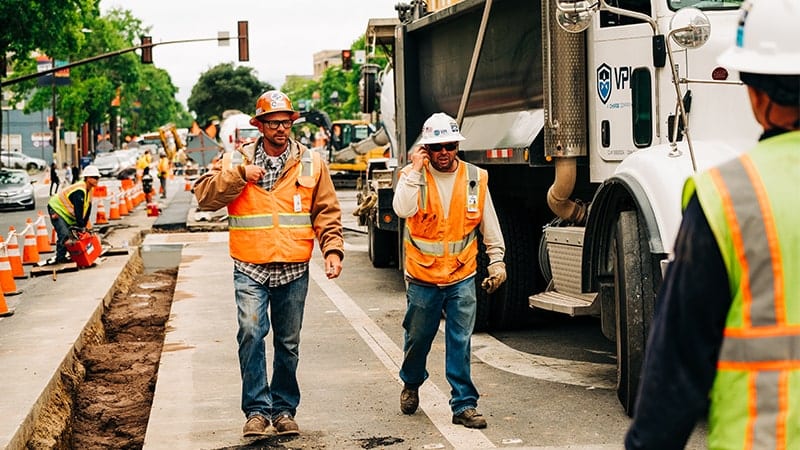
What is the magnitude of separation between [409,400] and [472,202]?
128 cm

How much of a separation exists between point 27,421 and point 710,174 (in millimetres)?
6435

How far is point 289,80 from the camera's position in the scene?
185 metres

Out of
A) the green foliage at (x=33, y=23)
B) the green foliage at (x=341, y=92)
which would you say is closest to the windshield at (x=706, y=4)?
the green foliage at (x=33, y=23)

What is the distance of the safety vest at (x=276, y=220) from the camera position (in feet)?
23.4

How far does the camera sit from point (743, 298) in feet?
7.97

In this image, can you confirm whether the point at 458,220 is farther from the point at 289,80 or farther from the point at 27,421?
the point at 289,80

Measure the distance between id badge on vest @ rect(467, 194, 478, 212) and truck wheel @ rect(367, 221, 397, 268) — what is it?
30.9 feet

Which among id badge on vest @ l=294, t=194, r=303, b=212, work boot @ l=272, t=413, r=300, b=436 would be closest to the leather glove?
id badge on vest @ l=294, t=194, r=303, b=212

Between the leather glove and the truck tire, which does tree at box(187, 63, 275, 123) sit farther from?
the leather glove

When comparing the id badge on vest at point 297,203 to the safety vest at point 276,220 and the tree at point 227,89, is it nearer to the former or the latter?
the safety vest at point 276,220

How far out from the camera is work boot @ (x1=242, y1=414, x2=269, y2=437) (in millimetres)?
7098

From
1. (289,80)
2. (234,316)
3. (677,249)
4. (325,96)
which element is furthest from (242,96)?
(677,249)

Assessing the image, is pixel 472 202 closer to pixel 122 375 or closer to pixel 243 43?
pixel 122 375

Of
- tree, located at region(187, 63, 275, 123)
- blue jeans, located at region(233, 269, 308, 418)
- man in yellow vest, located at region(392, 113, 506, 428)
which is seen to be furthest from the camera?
tree, located at region(187, 63, 275, 123)
